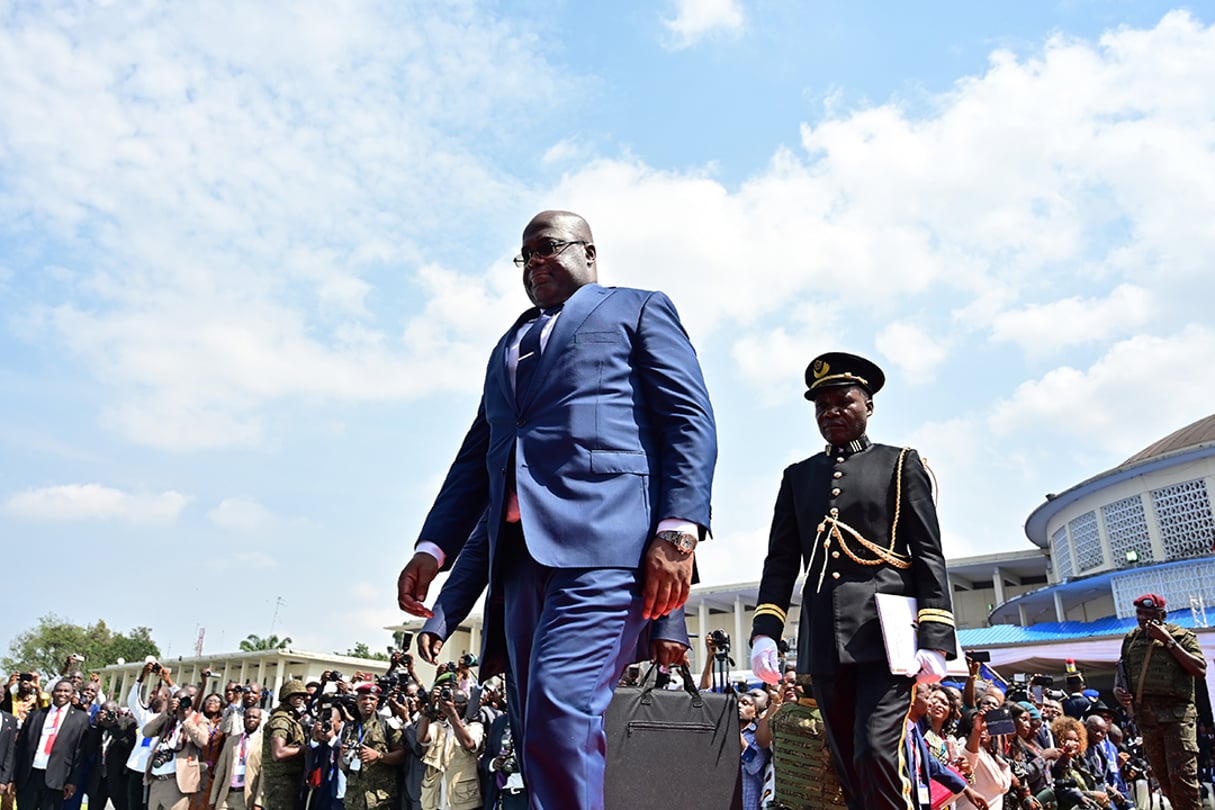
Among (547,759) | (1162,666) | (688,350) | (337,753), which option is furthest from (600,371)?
(337,753)

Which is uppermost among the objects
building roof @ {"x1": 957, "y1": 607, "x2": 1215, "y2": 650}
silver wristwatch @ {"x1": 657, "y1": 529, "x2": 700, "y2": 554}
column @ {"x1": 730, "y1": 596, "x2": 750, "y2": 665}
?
column @ {"x1": 730, "y1": 596, "x2": 750, "y2": 665}

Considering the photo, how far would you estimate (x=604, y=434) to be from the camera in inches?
103

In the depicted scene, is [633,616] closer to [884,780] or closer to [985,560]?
[884,780]

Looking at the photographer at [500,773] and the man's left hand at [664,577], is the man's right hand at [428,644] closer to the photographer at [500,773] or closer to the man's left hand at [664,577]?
the man's left hand at [664,577]

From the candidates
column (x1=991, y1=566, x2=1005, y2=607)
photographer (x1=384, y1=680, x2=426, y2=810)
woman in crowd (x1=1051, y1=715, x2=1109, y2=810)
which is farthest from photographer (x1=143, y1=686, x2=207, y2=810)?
column (x1=991, y1=566, x2=1005, y2=607)

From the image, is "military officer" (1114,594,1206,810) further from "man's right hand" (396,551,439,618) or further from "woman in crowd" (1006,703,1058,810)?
"man's right hand" (396,551,439,618)

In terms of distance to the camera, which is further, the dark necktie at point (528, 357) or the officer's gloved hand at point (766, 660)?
the officer's gloved hand at point (766, 660)

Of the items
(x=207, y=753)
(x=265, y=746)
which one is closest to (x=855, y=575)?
(x=265, y=746)

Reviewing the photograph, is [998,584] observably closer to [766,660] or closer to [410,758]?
[410,758]

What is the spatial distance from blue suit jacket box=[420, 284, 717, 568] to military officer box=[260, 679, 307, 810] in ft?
31.8

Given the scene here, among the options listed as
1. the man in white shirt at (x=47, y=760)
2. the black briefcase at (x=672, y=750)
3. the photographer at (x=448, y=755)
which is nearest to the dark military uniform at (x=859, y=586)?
the black briefcase at (x=672, y=750)

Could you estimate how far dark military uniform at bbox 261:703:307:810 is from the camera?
36.1 feet

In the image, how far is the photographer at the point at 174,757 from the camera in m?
11.6

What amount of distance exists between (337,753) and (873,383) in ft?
28.2
